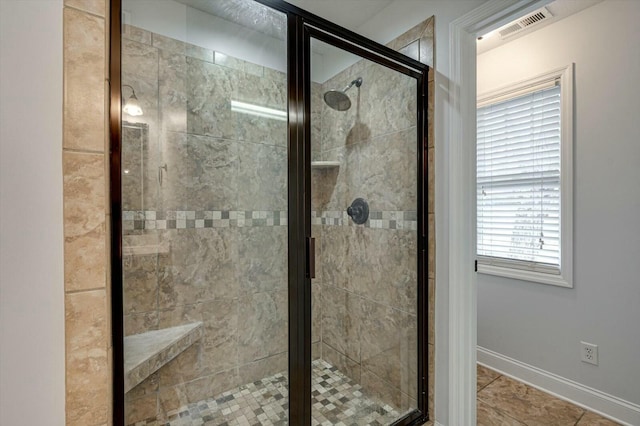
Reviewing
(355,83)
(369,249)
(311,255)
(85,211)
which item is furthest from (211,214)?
(355,83)

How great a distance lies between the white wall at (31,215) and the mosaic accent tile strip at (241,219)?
0.94 ft

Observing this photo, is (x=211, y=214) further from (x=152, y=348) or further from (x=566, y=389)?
(x=566, y=389)

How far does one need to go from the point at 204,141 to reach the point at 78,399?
1078 millimetres

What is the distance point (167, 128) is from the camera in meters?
1.28

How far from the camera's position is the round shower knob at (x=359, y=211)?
5.37 feet

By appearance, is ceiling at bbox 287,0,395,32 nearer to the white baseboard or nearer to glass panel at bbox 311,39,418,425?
glass panel at bbox 311,39,418,425

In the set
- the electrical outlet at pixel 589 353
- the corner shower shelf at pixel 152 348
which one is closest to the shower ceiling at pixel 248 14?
the corner shower shelf at pixel 152 348

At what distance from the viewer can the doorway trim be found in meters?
1.43

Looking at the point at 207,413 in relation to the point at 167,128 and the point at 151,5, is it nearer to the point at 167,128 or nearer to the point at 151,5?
the point at 167,128

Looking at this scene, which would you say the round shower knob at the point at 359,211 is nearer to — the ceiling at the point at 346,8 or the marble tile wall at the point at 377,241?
the marble tile wall at the point at 377,241

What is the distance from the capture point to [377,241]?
166cm

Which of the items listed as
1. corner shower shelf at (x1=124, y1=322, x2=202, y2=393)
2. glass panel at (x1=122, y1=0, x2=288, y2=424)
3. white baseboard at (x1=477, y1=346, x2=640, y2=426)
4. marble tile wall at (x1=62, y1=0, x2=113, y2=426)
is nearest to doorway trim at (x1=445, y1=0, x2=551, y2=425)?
glass panel at (x1=122, y1=0, x2=288, y2=424)

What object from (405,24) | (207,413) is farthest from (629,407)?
(405,24)

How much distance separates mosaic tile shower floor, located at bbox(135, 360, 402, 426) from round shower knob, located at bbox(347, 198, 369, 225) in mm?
766
